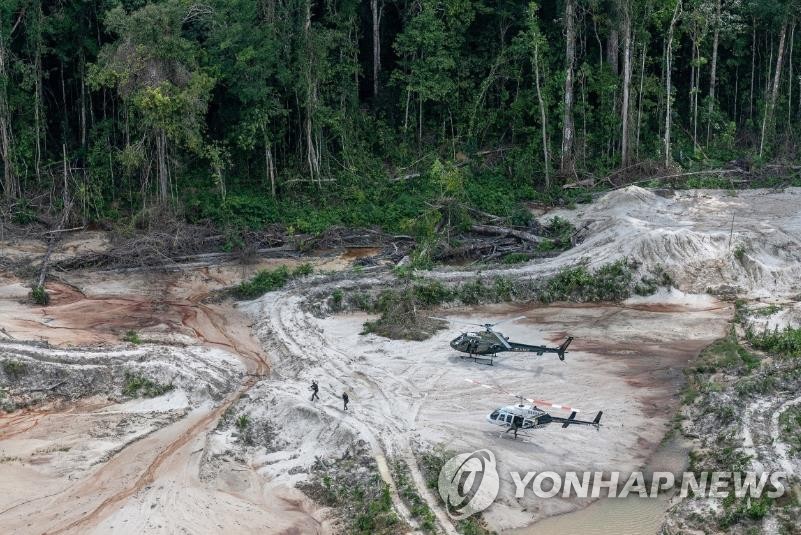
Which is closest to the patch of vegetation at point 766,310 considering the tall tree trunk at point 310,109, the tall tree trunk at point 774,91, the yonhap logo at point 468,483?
the yonhap logo at point 468,483

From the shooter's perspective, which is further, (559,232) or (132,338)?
(559,232)

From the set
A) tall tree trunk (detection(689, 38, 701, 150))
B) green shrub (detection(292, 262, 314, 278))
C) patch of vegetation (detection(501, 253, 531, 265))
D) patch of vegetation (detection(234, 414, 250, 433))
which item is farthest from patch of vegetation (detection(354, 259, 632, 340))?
tall tree trunk (detection(689, 38, 701, 150))

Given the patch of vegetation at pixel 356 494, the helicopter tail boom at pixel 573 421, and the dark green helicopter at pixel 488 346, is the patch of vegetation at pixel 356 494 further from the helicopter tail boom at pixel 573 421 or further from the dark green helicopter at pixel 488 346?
the dark green helicopter at pixel 488 346

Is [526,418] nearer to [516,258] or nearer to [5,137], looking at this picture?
[516,258]

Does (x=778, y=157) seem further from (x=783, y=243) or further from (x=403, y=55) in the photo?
(x=403, y=55)

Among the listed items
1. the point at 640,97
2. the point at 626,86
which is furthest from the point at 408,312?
the point at 640,97

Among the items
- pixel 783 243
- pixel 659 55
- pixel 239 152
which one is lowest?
pixel 783 243

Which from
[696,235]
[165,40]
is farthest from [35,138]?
[696,235]
